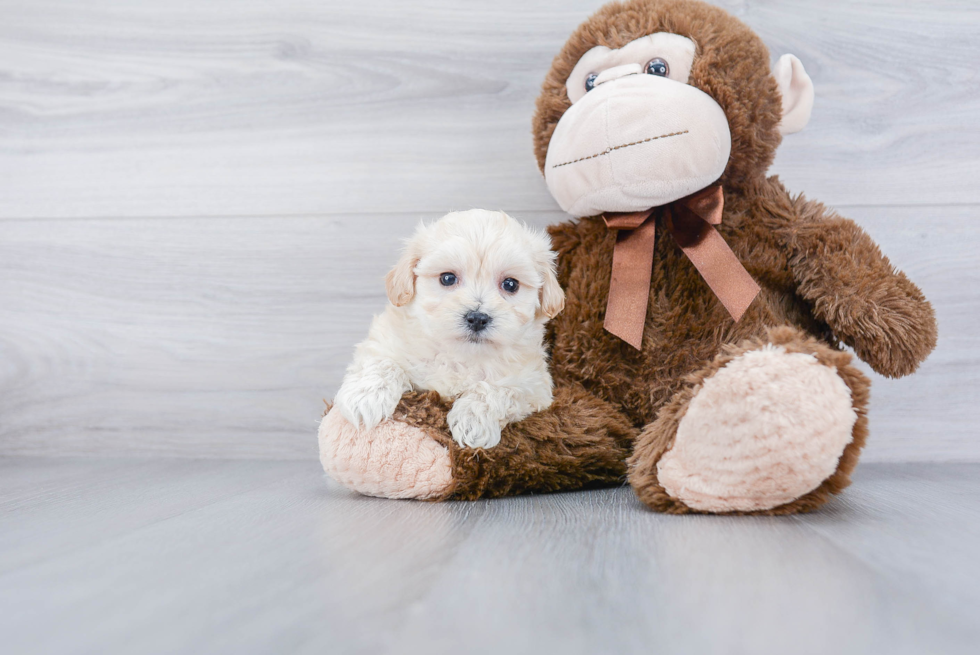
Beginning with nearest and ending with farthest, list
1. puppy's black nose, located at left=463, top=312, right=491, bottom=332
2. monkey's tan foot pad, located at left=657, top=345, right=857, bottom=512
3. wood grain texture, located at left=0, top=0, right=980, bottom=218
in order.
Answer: monkey's tan foot pad, located at left=657, top=345, right=857, bottom=512
puppy's black nose, located at left=463, top=312, right=491, bottom=332
wood grain texture, located at left=0, top=0, right=980, bottom=218

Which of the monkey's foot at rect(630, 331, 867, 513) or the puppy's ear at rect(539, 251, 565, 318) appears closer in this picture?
the monkey's foot at rect(630, 331, 867, 513)

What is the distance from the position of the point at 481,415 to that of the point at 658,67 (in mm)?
526

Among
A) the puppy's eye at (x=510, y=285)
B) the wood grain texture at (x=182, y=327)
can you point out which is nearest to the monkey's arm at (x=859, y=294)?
the puppy's eye at (x=510, y=285)

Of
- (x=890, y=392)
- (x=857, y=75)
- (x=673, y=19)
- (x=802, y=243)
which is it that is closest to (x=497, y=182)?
(x=673, y=19)

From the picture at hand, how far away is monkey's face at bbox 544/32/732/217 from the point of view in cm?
84

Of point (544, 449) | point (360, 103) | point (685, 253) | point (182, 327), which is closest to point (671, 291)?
point (685, 253)

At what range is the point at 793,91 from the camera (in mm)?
958

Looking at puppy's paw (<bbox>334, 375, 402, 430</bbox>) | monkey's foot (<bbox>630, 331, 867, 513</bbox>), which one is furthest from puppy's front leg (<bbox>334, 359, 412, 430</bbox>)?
monkey's foot (<bbox>630, 331, 867, 513</bbox>)

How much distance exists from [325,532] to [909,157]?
1.17 meters

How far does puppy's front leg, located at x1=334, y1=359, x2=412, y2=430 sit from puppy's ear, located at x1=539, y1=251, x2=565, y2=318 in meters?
0.21

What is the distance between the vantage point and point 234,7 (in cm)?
125

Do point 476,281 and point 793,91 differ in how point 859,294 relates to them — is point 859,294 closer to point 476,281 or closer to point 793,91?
point 793,91

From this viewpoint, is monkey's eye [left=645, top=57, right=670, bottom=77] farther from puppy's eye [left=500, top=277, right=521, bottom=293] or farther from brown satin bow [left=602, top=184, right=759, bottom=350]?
puppy's eye [left=500, top=277, right=521, bottom=293]

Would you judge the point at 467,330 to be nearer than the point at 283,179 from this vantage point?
Yes
